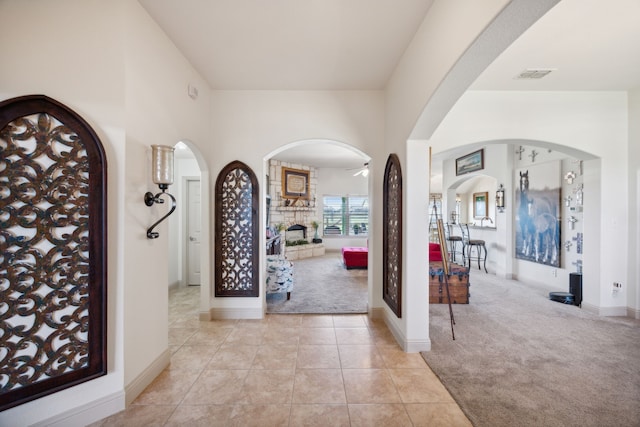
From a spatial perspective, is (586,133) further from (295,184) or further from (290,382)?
(295,184)

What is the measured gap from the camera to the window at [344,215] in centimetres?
964

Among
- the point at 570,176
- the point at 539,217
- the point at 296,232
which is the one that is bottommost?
the point at 296,232

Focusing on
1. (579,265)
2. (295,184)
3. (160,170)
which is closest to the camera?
(160,170)

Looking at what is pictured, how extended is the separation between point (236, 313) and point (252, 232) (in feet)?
3.56

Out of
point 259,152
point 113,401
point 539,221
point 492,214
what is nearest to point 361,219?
point 492,214

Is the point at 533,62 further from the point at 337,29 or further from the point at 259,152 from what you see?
the point at 259,152

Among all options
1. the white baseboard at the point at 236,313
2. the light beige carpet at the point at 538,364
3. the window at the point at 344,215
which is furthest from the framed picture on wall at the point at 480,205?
the white baseboard at the point at 236,313

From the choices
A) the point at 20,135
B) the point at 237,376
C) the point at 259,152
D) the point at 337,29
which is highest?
the point at 337,29

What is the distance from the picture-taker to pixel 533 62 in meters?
3.04

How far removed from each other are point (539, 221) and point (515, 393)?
14.1ft

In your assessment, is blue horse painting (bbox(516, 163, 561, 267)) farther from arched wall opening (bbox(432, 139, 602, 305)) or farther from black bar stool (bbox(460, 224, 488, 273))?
black bar stool (bbox(460, 224, 488, 273))

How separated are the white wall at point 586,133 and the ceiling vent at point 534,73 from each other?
14.7 inches

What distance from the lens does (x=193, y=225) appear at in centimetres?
529

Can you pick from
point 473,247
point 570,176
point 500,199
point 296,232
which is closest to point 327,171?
point 296,232
